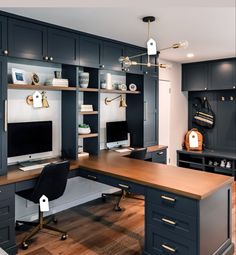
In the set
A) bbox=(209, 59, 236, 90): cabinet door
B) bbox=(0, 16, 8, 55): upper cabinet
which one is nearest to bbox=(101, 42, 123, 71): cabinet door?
bbox=(0, 16, 8, 55): upper cabinet

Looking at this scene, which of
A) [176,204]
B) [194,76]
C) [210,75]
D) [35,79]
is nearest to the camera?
[176,204]

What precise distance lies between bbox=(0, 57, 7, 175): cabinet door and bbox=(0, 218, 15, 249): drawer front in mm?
519

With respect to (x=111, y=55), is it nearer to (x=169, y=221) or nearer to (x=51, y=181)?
(x=51, y=181)

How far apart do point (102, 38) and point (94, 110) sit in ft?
3.42

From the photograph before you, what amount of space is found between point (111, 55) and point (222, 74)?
274cm

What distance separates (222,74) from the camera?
5.49m

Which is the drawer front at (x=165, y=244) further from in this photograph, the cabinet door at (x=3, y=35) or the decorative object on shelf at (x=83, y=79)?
the cabinet door at (x=3, y=35)

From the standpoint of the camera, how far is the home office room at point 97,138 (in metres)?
2.41

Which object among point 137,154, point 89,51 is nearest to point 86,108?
point 89,51

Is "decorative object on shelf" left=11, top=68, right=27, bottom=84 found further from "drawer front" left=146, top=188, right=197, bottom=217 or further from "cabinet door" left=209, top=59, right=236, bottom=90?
"cabinet door" left=209, top=59, right=236, bottom=90

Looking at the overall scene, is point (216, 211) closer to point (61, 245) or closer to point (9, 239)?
point (61, 245)

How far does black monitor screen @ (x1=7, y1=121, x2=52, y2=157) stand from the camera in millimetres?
3035

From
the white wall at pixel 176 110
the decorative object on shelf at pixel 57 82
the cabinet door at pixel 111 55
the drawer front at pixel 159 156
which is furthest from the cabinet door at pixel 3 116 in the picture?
the white wall at pixel 176 110

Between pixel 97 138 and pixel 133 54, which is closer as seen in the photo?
pixel 97 138
